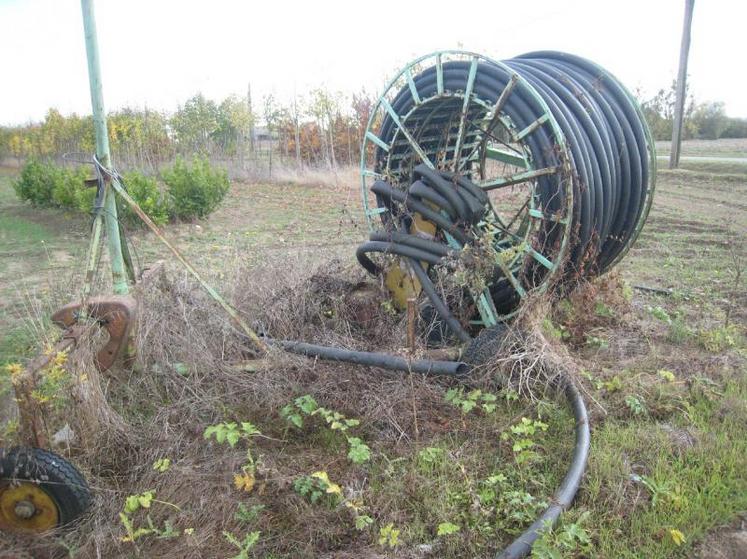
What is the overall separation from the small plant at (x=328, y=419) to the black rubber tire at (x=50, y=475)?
1.15m

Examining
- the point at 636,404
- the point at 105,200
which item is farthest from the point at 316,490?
the point at 105,200

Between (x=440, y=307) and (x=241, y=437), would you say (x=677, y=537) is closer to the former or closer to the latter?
(x=440, y=307)

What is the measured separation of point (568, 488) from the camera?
2.86m

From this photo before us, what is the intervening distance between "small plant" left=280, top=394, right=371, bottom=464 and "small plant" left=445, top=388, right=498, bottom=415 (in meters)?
0.64

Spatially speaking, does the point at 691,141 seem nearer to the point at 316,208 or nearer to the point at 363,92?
the point at 363,92

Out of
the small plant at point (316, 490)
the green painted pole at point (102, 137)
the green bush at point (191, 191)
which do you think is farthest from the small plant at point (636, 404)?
the green bush at point (191, 191)

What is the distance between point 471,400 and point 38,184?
42.1 ft

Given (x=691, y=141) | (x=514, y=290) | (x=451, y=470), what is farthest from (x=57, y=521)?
(x=691, y=141)

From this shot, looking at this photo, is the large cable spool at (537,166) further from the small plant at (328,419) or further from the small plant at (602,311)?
the small plant at (328,419)

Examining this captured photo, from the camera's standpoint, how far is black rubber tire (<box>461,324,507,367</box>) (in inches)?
150

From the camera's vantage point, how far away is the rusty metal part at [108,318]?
11.4ft

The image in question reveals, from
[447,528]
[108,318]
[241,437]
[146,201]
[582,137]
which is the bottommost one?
[447,528]

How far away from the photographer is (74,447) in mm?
3207

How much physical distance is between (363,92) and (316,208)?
365 inches
